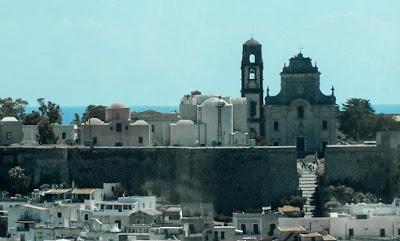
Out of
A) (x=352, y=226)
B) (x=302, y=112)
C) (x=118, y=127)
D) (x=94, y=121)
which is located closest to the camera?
(x=352, y=226)

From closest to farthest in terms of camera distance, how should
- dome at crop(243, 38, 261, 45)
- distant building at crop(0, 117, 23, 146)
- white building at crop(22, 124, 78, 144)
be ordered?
distant building at crop(0, 117, 23, 146) < white building at crop(22, 124, 78, 144) < dome at crop(243, 38, 261, 45)

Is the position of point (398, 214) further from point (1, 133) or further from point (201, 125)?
point (1, 133)

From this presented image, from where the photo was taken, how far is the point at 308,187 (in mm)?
81375

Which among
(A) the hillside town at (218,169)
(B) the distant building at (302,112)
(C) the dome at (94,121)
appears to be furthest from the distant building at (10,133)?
(B) the distant building at (302,112)

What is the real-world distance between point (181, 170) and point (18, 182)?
690 centimetres

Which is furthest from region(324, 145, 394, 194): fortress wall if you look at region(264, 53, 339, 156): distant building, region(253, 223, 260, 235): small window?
region(253, 223, 260, 235): small window

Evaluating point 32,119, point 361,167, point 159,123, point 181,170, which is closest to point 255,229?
point 181,170

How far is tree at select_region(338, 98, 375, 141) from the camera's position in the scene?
90625 millimetres

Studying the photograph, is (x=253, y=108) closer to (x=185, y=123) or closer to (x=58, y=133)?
(x=185, y=123)

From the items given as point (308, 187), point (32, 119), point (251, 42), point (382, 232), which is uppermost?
point (251, 42)

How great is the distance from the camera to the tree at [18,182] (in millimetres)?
80625

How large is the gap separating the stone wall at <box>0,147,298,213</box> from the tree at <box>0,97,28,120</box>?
34.7 ft

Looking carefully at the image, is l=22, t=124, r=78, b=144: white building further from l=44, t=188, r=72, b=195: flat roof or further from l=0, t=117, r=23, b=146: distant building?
l=44, t=188, r=72, b=195: flat roof

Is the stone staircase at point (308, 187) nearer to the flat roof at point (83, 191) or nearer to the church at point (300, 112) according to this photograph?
the church at point (300, 112)
